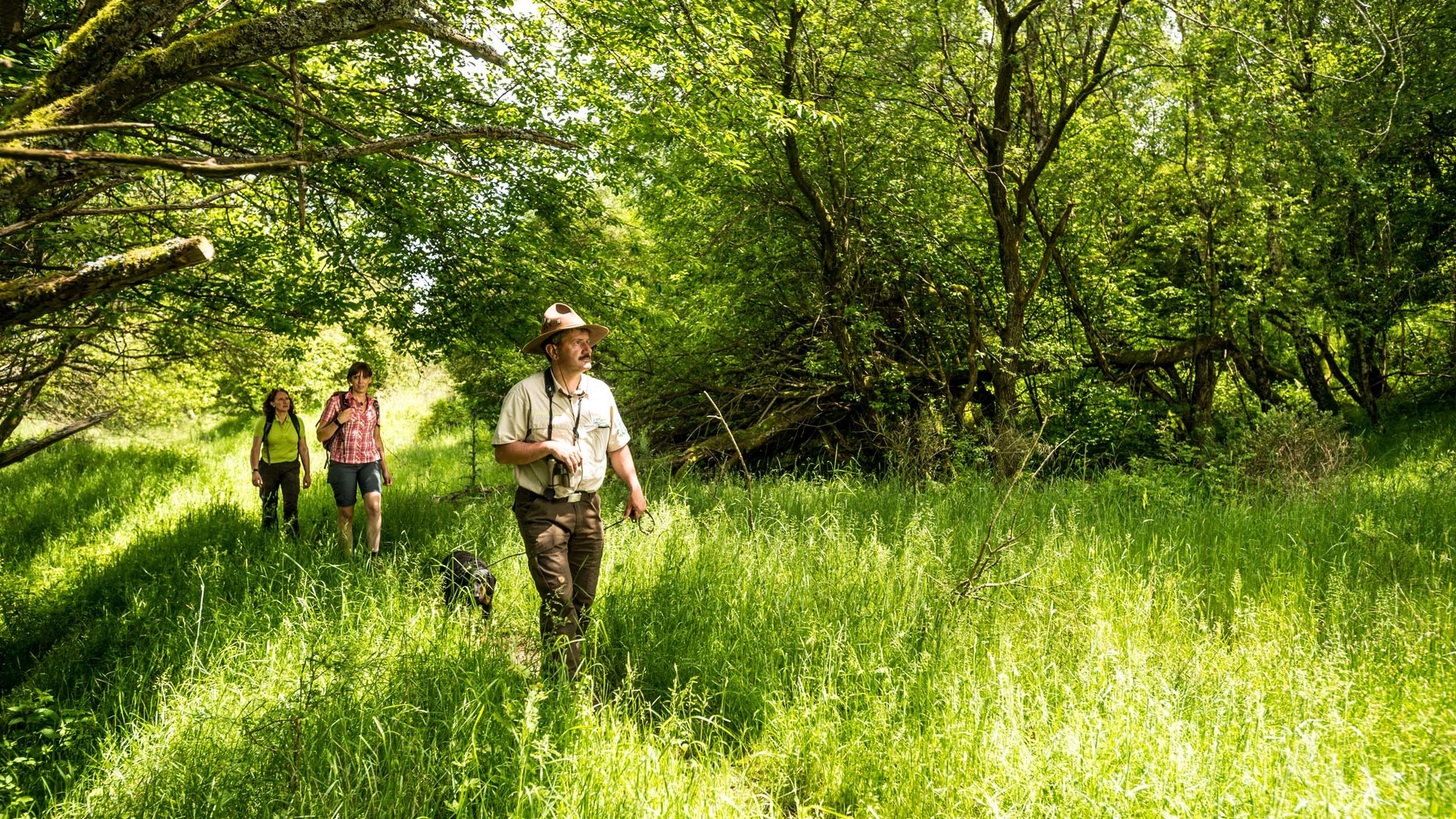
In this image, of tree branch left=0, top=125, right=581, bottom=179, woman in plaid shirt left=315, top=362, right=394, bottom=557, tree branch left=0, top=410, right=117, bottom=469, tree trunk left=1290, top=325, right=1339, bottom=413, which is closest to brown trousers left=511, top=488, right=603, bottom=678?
tree branch left=0, top=125, right=581, bottom=179

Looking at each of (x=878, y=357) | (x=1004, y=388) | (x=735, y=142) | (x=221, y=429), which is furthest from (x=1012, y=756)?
(x=221, y=429)

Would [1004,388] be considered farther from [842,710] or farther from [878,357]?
[842,710]

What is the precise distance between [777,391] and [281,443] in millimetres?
6774

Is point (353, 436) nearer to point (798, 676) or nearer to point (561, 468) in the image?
point (561, 468)

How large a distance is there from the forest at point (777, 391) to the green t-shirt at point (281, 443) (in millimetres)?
973

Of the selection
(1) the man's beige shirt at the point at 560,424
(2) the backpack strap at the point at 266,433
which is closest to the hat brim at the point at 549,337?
(1) the man's beige shirt at the point at 560,424

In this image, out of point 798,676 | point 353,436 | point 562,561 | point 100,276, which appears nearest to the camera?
point 100,276

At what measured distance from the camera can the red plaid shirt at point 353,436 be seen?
7.52 meters

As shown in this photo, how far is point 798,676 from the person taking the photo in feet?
12.3

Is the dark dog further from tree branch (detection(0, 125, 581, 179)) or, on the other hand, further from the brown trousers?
tree branch (detection(0, 125, 581, 179))

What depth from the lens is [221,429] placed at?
25172 millimetres

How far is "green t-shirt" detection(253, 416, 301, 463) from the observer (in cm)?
859

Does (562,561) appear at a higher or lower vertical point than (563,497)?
lower

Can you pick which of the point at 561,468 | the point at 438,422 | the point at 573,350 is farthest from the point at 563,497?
the point at 438,422
